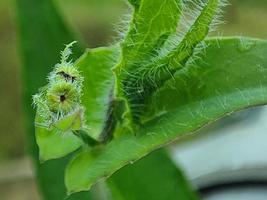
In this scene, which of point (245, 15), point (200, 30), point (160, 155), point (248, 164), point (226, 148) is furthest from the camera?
point (245, 15)

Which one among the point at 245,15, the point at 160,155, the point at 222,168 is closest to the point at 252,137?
the point at 222,168

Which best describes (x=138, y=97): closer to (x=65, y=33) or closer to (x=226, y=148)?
(x=65, y=33)

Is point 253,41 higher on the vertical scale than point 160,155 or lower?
higher

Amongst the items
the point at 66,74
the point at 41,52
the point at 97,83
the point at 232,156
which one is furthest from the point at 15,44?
the point at 66,74

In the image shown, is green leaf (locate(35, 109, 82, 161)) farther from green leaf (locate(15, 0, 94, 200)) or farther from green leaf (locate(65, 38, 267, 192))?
green leaf (locate(15, 0, 94, 200))

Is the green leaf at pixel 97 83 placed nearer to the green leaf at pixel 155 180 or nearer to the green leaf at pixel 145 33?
the green leaf at pixel 145 33

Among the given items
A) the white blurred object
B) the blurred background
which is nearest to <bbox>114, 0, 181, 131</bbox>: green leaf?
the white blurred object
